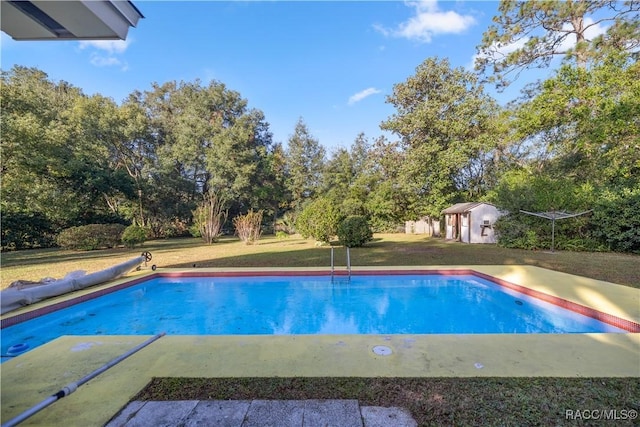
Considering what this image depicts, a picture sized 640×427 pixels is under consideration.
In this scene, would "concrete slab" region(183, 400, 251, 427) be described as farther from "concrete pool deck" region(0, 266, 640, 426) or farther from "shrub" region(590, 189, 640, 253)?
"shrub" region(590, 189, 640, 253)

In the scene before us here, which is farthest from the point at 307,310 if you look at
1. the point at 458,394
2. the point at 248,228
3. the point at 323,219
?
the point at 248,228

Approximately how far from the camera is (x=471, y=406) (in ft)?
6.99

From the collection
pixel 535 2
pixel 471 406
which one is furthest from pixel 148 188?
pixel 535 2

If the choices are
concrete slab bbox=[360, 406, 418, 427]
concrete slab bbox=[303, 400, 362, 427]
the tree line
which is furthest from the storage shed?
concrete slab bbox=[303, 400, 362, 427]

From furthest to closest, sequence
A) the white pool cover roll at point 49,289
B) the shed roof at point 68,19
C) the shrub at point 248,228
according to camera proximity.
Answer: the shrub at point 248,228, the white pool cover roll at point 49,289, the shed roof at point 68,19

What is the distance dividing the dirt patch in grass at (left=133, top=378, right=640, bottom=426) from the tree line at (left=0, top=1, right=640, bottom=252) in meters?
10.8

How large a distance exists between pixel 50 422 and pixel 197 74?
28541mm

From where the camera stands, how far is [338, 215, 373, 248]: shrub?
12.2 meters

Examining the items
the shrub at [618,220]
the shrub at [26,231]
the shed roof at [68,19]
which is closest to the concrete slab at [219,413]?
the shed roof at [68,19]

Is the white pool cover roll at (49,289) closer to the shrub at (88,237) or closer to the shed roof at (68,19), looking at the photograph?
the shed roof at (68,19)

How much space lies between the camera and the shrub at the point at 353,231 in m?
12.2

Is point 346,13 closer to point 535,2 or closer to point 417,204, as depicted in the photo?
point 535,2

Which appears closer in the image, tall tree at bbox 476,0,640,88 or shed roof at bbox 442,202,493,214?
tall tree at bbox 476,0,640,88

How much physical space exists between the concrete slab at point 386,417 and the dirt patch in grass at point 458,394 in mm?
58
